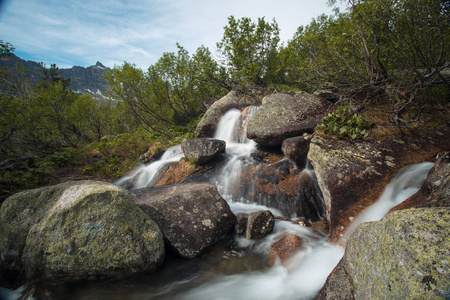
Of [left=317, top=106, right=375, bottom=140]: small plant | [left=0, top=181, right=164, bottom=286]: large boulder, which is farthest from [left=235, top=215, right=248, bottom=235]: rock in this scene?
[left=317, top=106, right=375, bottom=140]: small plant

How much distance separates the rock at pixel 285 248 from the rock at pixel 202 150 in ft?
15.9

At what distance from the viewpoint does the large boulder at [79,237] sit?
133 inches

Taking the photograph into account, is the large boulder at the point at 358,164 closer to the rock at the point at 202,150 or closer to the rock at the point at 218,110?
the rock at the point at 202,150

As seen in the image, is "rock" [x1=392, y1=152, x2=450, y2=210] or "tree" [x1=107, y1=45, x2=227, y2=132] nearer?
"rock" [x1=392, y1=152, x2=450, y2=210]

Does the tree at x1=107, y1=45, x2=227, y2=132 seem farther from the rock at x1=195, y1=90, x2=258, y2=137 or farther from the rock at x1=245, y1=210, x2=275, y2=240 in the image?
the rock at x1=245, y1=210, x2=275, y2=240

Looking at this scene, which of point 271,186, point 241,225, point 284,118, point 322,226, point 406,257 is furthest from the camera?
point 284,118

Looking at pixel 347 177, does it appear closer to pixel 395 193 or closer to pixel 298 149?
pixel 395 193

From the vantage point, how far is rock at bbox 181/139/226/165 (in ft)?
27.7

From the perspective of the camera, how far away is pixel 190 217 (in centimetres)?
461

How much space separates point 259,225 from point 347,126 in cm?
432

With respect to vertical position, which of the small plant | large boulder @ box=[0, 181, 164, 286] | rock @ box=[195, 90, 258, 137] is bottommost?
large boulder @ box=[0, 181, 164, 286]

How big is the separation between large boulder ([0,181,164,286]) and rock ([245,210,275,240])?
2154 mm

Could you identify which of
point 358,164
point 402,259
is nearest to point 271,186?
point 358,164

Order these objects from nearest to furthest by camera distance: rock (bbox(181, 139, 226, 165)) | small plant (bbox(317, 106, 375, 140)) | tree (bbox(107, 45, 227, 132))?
small plant (bbox(317, 106, 375, 140))
rock (bbox(181, 139, 226, 165))
tree (bbox(107, 45, 227, 132))
